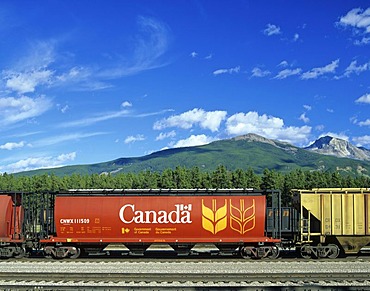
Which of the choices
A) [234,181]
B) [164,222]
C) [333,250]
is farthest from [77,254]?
[234,181]

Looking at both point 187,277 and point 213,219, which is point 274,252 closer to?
point 213,219

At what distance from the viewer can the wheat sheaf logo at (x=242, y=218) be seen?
27109 mm

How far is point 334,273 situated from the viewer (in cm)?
2181

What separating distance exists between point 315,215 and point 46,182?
90640 mm

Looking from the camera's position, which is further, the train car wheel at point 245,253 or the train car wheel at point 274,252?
the train car wheel at point 245,253

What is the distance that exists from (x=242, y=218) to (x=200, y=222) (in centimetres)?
256

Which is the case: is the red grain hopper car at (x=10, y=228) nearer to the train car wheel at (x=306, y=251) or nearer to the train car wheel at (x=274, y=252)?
the train car wheel at (x=274, y=252)

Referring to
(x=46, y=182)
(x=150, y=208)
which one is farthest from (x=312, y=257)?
(x=46, y=182)

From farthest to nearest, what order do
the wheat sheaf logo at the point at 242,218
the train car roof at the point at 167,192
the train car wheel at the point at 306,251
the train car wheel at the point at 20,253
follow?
the train car wheel at the point at 20,253, the train car roof at the point at 167,192, the train car wheel at the point at 306,251, the wheat sheaf logo at the point at 242,218

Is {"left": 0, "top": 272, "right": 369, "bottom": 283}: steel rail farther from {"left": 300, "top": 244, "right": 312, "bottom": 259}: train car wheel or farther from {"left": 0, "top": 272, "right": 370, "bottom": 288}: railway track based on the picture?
{"left": 300, "top": 244, "right": 312, "bottom": 259}: train car wheel

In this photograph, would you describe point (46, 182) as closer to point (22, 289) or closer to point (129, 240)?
point (129, 240)

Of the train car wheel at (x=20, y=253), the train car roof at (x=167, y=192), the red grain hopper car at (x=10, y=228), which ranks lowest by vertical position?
the train car wheel at (x=20, y=253)

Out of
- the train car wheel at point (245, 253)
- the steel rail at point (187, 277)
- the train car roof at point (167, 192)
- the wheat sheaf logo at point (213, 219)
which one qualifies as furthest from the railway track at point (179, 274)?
the train car roof at point (167, 192)

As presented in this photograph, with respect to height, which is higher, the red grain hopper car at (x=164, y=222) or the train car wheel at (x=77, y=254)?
the red grain hopper car at (x=164, y=222)
